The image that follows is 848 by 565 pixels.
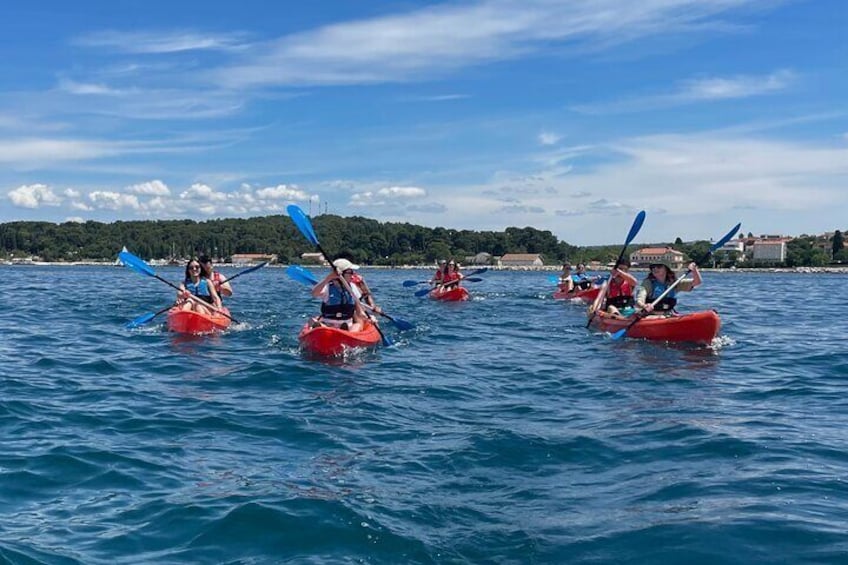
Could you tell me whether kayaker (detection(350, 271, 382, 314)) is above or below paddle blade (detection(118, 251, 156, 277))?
below

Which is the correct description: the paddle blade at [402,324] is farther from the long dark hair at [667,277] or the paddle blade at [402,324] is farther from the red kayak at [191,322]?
the long dark hair at [667,277]

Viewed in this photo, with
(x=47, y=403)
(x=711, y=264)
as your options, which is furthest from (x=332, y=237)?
(x=47, y=403)

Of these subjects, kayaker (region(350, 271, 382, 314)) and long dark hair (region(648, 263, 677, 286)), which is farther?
long dark hair (region(648, 263, 677, 286))

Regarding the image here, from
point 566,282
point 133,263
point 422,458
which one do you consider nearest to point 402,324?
point 133,263

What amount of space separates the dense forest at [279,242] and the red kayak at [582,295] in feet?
329

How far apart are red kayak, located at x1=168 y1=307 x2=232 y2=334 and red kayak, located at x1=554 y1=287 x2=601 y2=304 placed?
14164 mm

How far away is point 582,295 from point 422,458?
22.5 meters

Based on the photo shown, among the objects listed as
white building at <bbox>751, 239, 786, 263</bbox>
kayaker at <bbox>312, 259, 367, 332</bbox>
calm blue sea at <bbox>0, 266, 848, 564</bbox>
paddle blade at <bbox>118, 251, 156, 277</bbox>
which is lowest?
calm blue sea at <bbox>0, 266, 848, 564</bbox>

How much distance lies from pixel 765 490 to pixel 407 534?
267cm

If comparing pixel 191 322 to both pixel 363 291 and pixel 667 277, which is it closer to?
pixel 363 291

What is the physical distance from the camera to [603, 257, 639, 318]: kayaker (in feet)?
58.1

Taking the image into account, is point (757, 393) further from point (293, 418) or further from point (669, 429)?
point (293, 418)

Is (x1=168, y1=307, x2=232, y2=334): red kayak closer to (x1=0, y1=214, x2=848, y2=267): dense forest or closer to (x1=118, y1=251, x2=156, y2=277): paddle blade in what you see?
(x1=118, y1=251, x2=156, y2=277): paddle blade

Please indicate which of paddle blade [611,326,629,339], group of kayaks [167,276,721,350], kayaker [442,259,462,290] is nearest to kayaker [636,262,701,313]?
group of kayaks [167,276,721,350]
